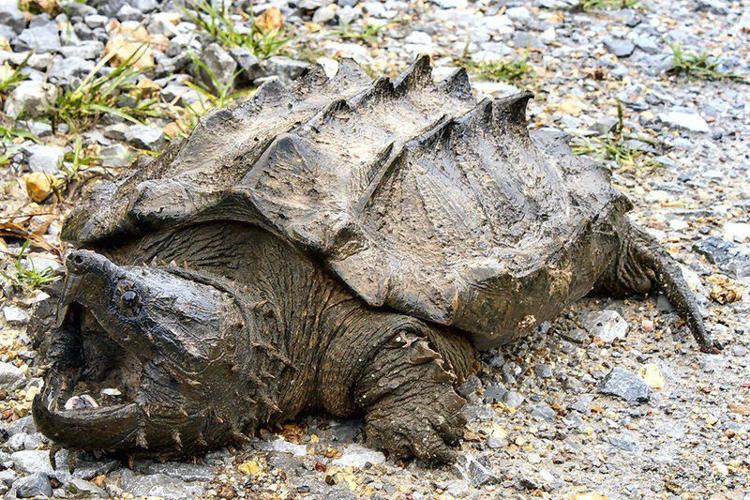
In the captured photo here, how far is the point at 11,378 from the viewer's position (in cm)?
327

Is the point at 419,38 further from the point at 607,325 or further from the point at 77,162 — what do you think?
the point at 607,325

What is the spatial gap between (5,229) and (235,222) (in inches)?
60.7

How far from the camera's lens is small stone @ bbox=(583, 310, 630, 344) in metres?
3.87

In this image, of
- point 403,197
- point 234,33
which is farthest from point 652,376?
point 234,33

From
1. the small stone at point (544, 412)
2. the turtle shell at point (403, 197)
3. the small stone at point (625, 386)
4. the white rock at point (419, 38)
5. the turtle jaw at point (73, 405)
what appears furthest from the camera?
the white rock at point (419, 38)

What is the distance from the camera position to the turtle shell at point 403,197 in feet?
9.79

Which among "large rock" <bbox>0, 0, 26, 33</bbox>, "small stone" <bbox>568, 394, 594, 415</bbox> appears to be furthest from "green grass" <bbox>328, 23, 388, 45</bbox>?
"small stone" <bbox>568, 394, 594, 415</bbox>

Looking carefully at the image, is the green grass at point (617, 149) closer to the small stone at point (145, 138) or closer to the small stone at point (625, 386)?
the small stone at point (625, 386)

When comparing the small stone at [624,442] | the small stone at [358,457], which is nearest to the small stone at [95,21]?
the small stone at [358,457]

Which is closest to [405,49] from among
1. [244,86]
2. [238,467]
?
[244,86]

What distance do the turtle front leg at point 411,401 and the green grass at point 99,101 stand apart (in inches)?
97.0

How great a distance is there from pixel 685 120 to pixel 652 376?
2.57 m

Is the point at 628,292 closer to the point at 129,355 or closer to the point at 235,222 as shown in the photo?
the point at 235,222

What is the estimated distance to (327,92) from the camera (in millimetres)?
3887
